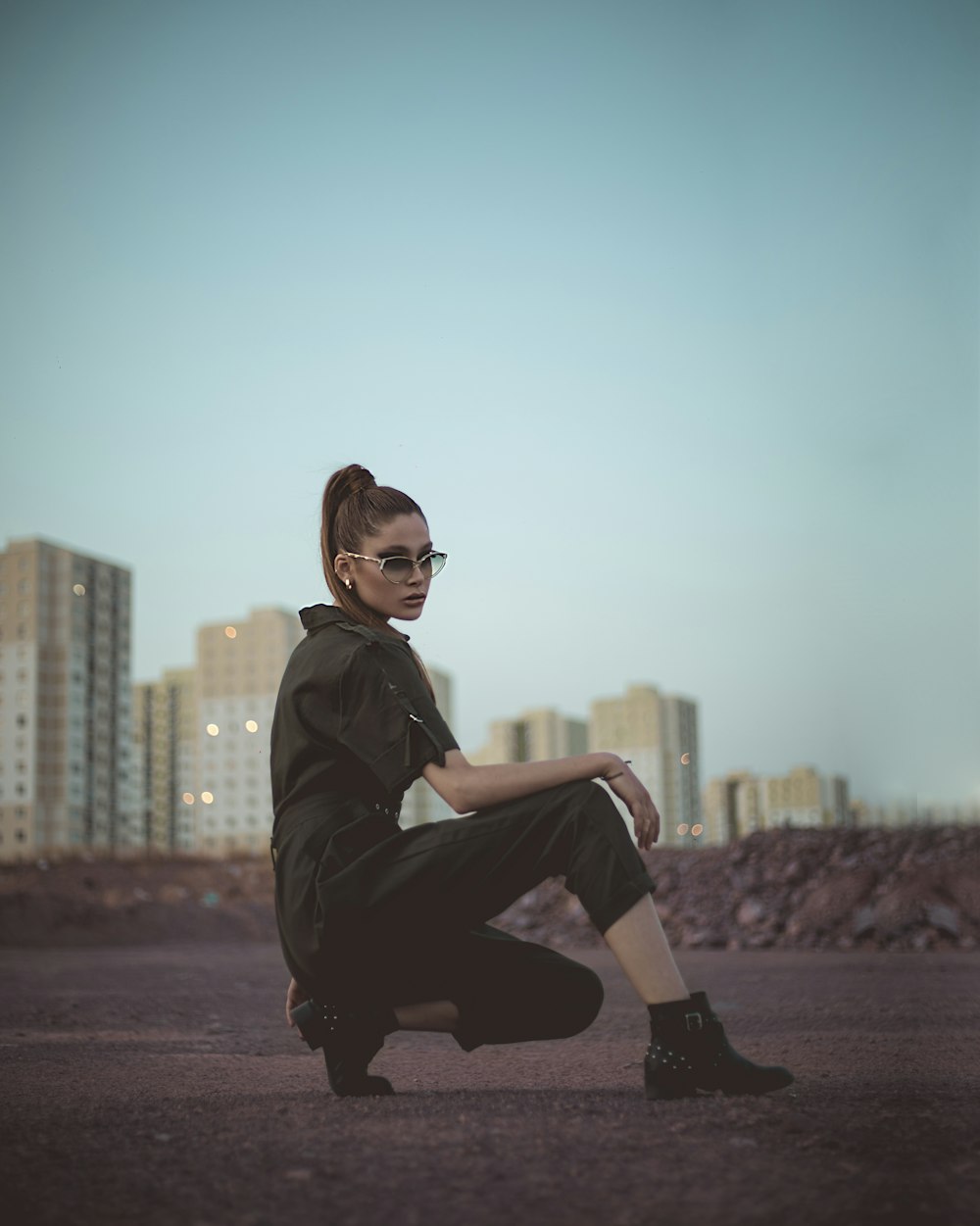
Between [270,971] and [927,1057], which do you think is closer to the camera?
[927,1057]

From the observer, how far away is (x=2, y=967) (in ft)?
32.3

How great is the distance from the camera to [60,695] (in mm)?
46688

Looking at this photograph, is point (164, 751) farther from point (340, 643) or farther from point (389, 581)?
point (340, 643)

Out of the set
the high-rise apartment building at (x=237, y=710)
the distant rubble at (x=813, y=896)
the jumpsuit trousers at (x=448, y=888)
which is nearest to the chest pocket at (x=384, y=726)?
the jumpsuit trousers at (x=448, y=888)

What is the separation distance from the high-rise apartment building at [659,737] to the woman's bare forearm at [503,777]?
166 feet

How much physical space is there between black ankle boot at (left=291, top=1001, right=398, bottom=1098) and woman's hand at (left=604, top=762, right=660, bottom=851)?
765 mm

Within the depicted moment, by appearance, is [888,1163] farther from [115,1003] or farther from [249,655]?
[249,655]

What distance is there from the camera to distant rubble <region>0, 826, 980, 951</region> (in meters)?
10.1

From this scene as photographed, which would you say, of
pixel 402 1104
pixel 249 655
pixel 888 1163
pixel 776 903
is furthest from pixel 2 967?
pixel 249 655

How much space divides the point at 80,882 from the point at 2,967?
7353 mm

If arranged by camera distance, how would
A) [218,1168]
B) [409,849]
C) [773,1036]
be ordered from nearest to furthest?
1. [218,1168]
2. [409,849]
3. [773,1036]

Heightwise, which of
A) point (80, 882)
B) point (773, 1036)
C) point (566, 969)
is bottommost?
point (80, 882)

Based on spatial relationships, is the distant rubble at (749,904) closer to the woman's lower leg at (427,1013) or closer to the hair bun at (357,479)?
the woman's lower leg at (427,1013)

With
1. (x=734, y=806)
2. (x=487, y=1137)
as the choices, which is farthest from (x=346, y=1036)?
(x=734, y=806)
